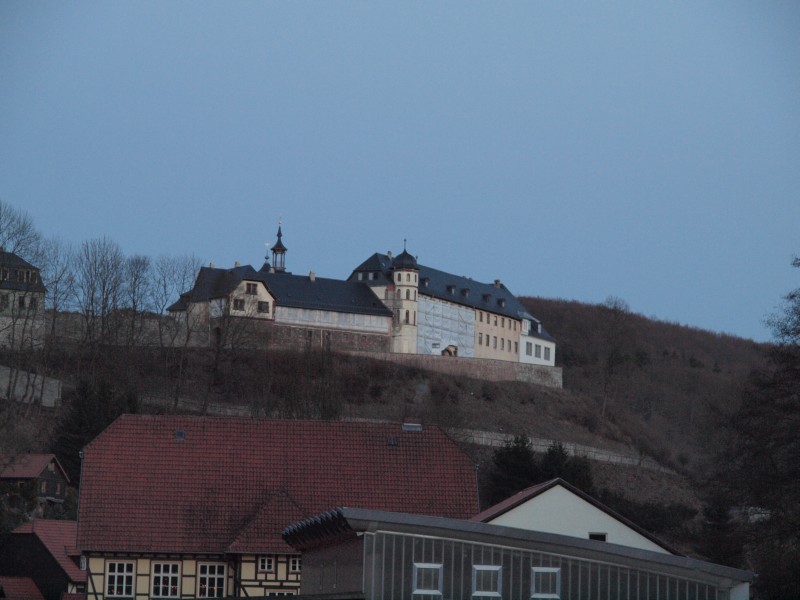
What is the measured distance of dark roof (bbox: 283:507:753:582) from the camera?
86.4 feet

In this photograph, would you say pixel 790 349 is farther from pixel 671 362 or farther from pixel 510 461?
pixel 671 362

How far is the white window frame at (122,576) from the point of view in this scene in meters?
38.8

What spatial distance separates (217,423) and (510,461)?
104ft

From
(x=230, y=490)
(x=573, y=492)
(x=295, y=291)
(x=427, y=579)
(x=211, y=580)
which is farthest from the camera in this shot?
(x=295, y=291)

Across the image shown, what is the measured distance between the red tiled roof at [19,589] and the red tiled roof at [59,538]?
1.13m

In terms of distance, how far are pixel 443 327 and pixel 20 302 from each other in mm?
36204

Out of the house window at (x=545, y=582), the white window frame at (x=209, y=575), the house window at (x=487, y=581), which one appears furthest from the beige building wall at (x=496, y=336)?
the house window at (x=487, y=581)

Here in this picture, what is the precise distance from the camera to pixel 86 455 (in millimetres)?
40625

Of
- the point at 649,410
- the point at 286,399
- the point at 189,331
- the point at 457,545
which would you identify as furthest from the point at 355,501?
the point at 649,410

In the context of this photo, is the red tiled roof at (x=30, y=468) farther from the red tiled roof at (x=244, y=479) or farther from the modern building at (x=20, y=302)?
the red tiled roof at (x=244, y=479)

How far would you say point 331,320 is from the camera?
108062 mm

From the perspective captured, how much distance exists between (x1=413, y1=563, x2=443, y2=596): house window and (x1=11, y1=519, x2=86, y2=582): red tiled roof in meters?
23.2

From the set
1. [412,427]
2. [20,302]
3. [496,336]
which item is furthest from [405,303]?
[412,427]

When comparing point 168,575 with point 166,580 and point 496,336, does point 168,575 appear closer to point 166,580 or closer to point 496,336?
point 166,580
